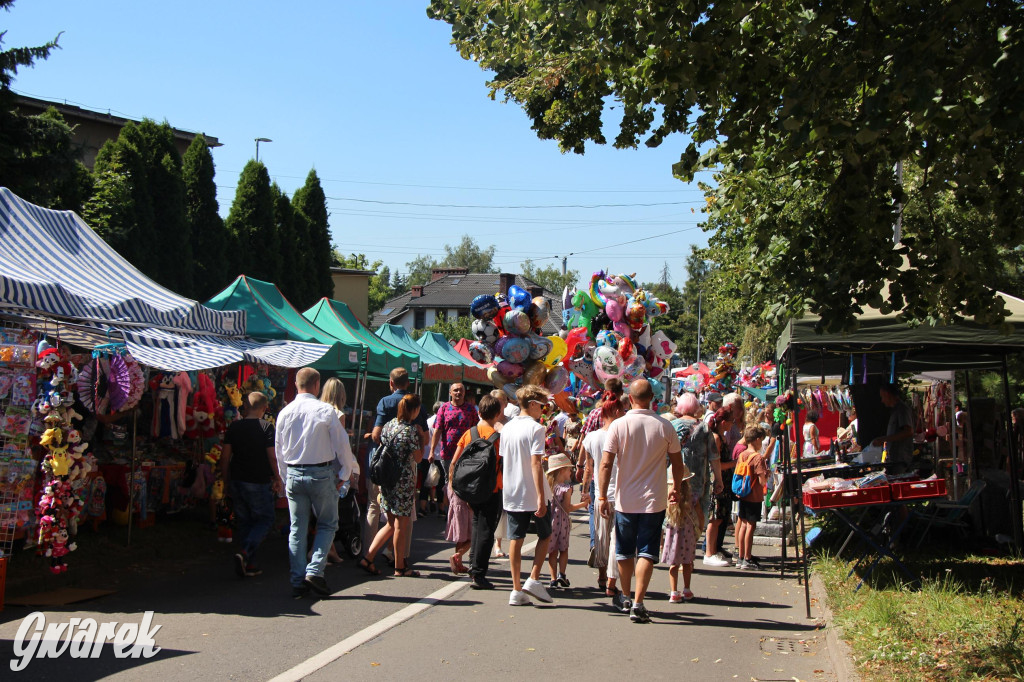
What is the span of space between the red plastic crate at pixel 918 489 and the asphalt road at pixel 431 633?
1.35m

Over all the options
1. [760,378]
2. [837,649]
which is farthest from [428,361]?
[837,649]

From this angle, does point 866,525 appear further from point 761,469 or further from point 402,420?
point 402,420

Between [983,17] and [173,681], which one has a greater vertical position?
[983,17]

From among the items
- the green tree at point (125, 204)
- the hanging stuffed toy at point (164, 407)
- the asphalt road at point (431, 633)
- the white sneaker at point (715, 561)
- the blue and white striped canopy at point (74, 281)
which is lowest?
the asphalt road at point (431, 633)

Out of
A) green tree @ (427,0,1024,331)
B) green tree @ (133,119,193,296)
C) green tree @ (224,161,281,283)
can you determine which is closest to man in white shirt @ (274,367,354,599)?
green tree @ (427,0,1024,331)

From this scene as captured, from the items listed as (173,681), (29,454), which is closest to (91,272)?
(29,454)

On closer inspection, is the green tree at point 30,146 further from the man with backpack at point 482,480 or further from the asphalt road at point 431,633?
the man with backpack at point 482,480

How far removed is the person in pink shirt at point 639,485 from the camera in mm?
7180

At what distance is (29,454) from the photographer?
24.3 ft

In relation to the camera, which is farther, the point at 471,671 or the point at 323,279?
the point at 323,279

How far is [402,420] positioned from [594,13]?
4.35 metres

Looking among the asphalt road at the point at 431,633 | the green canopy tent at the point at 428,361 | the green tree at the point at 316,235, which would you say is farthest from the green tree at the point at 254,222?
the asphalt road at the point at 431,633

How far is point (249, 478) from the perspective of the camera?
8.69 m

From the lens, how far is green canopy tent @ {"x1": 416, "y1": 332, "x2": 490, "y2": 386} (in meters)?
22.5
